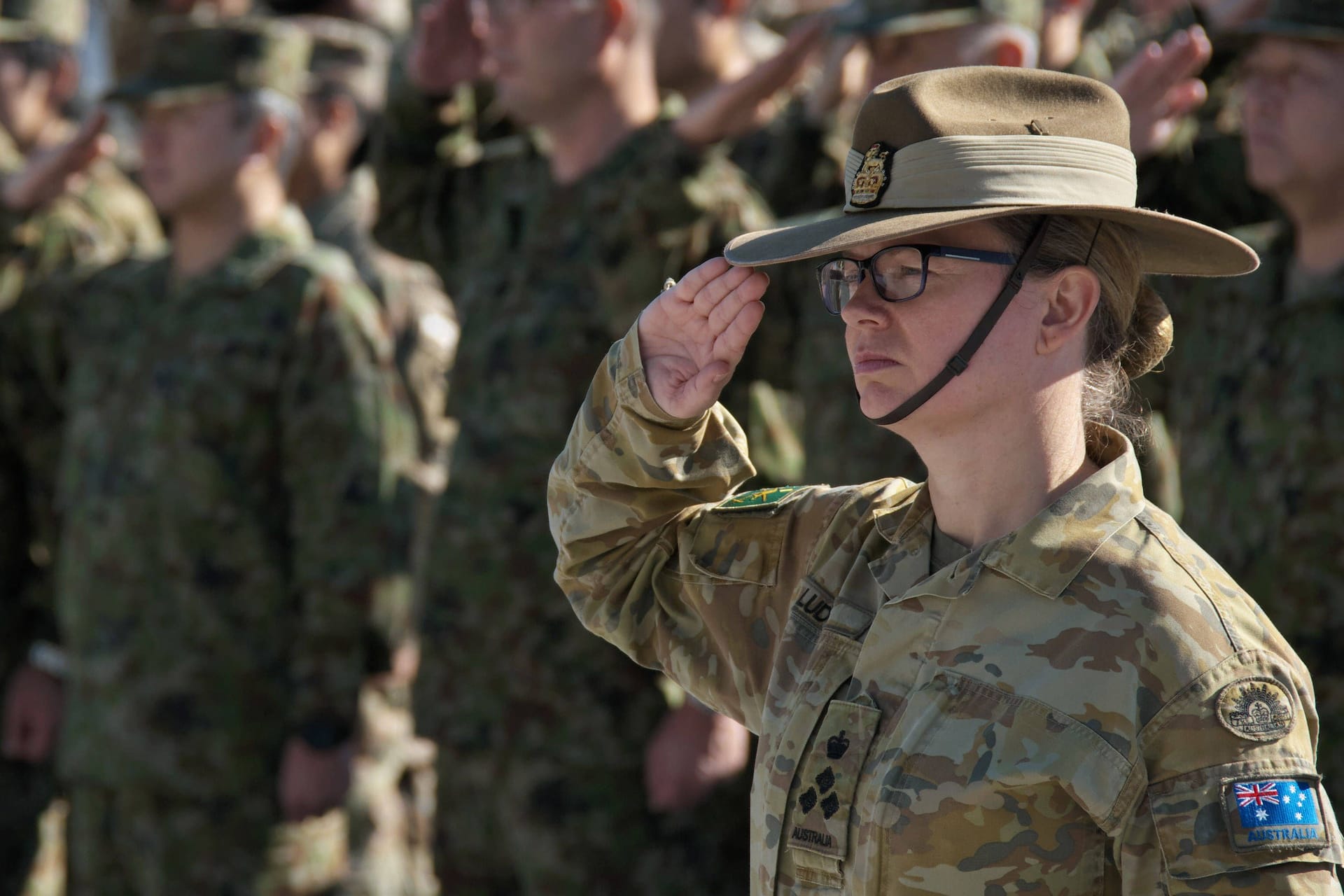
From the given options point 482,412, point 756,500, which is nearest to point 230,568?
point 482,412

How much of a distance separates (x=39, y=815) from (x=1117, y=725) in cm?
439

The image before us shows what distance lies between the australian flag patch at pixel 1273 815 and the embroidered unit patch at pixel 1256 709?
46 millimetres

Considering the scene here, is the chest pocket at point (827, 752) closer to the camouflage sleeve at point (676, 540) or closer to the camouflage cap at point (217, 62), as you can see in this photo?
the camouflage sleeve at point (676, 540)

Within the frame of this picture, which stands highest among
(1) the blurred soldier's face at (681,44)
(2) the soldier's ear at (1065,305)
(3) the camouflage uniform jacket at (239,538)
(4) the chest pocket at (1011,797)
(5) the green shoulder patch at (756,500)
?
(2) the soldier's ear at (1065,305)

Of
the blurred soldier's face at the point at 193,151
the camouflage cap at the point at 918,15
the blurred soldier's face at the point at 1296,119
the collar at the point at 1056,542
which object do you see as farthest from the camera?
the blurred soldier's face at the point at 193,151

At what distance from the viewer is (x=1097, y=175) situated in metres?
1.78

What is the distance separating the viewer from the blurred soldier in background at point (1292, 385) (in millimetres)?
3379

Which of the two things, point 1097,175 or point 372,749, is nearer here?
point 1097,175

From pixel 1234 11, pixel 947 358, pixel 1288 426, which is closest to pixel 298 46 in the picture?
pixel 1234 11

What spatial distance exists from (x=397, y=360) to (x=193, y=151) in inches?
49.2

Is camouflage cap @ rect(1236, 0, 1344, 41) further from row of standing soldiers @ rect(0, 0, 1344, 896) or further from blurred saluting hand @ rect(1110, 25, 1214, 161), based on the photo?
blurred saluting hand @ rect(1110, 25, 1214, 161)

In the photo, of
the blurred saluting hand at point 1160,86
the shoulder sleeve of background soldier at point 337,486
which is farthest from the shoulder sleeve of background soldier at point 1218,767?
the shoulder sleeve of background soldier at point 337,486

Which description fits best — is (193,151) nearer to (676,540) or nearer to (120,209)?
(120,209)

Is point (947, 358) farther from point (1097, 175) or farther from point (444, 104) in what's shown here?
point (444, 104)
